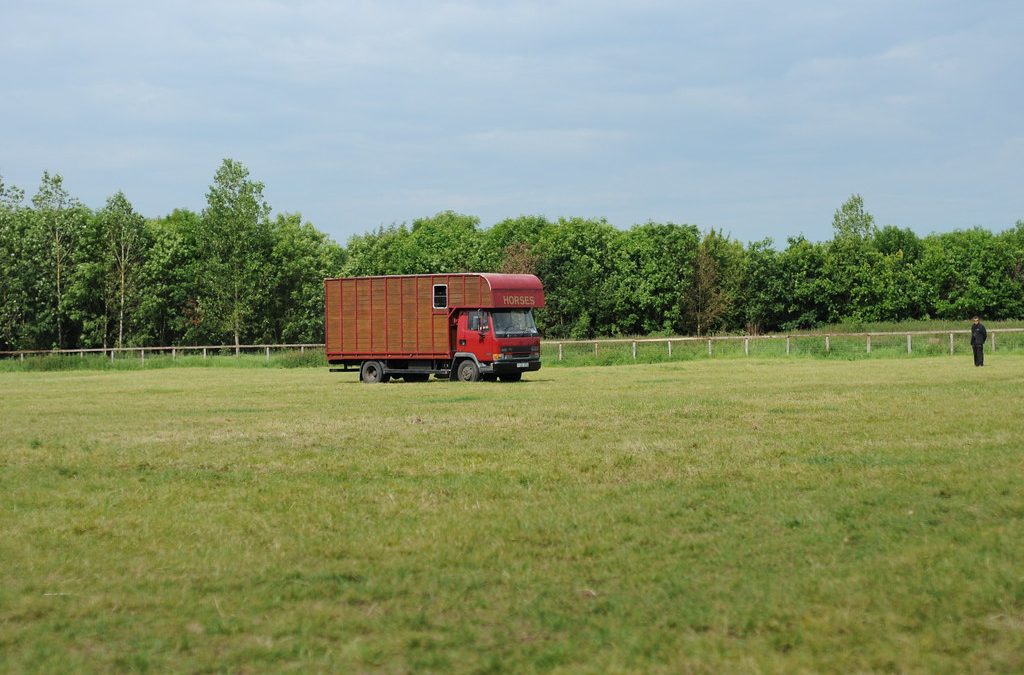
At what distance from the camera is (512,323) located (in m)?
36.2

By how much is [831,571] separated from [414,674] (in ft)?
10.4

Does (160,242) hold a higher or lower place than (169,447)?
higher

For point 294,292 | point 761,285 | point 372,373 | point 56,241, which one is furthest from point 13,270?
point 761,285

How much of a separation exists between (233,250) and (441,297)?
47.9 m

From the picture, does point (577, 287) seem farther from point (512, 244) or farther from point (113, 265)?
point (113, 265)

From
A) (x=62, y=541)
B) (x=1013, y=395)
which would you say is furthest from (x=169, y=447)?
(x=1013, y=395)

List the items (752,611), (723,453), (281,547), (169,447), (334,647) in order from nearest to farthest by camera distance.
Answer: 1. (334,647)
2. (752,611)
3. (281,547)
4. (723,453)
5. (169,447)

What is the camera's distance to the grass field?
232 inches

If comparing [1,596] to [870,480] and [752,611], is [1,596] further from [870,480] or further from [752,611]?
[870,480]

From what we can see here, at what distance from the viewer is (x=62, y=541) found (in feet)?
29.6

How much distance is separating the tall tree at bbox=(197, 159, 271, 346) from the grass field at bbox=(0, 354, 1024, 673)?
6400 cm

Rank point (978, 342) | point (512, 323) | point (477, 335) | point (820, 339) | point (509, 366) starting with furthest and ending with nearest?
point (820, 339) → point (978, 342) → point (512, 323) → point (477, 335) → point (509, 366)

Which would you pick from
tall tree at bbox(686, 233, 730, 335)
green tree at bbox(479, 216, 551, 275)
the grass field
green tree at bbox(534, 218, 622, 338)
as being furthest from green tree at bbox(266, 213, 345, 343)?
the grass field

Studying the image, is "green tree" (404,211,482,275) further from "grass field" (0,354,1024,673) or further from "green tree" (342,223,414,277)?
"grass field" (0,354,1024,673)
